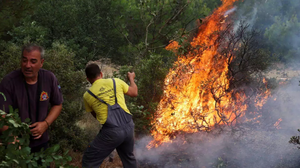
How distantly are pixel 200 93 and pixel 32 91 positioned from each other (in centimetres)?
662

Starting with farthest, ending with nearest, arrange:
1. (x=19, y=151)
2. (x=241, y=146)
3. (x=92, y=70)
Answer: (x=241, y=146), (x=92, y=70), (x=19, y=151)

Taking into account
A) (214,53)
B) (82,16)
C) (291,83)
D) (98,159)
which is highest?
(82,16)

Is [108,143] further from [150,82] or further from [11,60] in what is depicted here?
[150,82]

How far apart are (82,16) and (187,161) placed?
33.7 ft

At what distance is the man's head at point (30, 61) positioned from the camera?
2781mm

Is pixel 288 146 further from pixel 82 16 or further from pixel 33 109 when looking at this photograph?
pixel 82 16

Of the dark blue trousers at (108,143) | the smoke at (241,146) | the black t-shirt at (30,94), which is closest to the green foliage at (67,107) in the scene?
the smoke at (241,146)

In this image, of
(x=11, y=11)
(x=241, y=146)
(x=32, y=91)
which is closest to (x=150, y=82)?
(x=241, y=146)

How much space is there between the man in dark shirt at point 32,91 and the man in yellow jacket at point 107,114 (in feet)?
2.62

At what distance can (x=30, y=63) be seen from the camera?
2801mm

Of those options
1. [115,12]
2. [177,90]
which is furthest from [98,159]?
[115,12]

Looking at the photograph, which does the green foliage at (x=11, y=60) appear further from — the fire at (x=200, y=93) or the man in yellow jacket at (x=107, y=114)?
the fire at (x=200, y=93)

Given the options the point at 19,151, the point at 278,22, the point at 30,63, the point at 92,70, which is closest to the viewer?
the point at 19,151

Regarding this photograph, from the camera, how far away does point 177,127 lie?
8102mm
